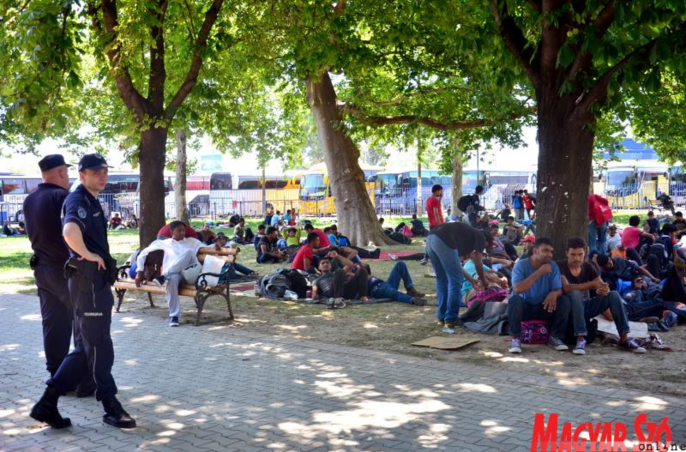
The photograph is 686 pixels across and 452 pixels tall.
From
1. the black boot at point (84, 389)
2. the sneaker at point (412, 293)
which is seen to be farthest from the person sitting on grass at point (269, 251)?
the black boot at point (84, 389)

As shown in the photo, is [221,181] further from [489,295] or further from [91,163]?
[91,163]

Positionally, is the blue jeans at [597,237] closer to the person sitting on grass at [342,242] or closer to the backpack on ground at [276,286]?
the person sitting on grass at [342,242]

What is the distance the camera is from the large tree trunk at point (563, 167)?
9148 mm

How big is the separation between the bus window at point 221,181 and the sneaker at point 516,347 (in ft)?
158

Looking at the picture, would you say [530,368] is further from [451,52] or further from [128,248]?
[128,248]

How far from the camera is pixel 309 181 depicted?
168ft

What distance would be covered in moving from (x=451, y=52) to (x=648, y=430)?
1415cm

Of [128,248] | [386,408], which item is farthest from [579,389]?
[128,248]

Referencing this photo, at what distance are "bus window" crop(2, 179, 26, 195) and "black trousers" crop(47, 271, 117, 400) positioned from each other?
4661cm

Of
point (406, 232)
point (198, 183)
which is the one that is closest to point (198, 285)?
point (406, 232)

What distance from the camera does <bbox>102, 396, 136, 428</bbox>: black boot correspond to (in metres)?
5.54

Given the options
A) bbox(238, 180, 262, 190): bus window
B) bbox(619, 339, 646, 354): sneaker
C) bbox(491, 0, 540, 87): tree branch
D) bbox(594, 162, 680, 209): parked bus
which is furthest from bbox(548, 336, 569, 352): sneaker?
bbox(238, 180, 262, 190): bus window

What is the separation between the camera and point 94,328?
5570 millimetres

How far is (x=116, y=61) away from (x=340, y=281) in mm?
5328
